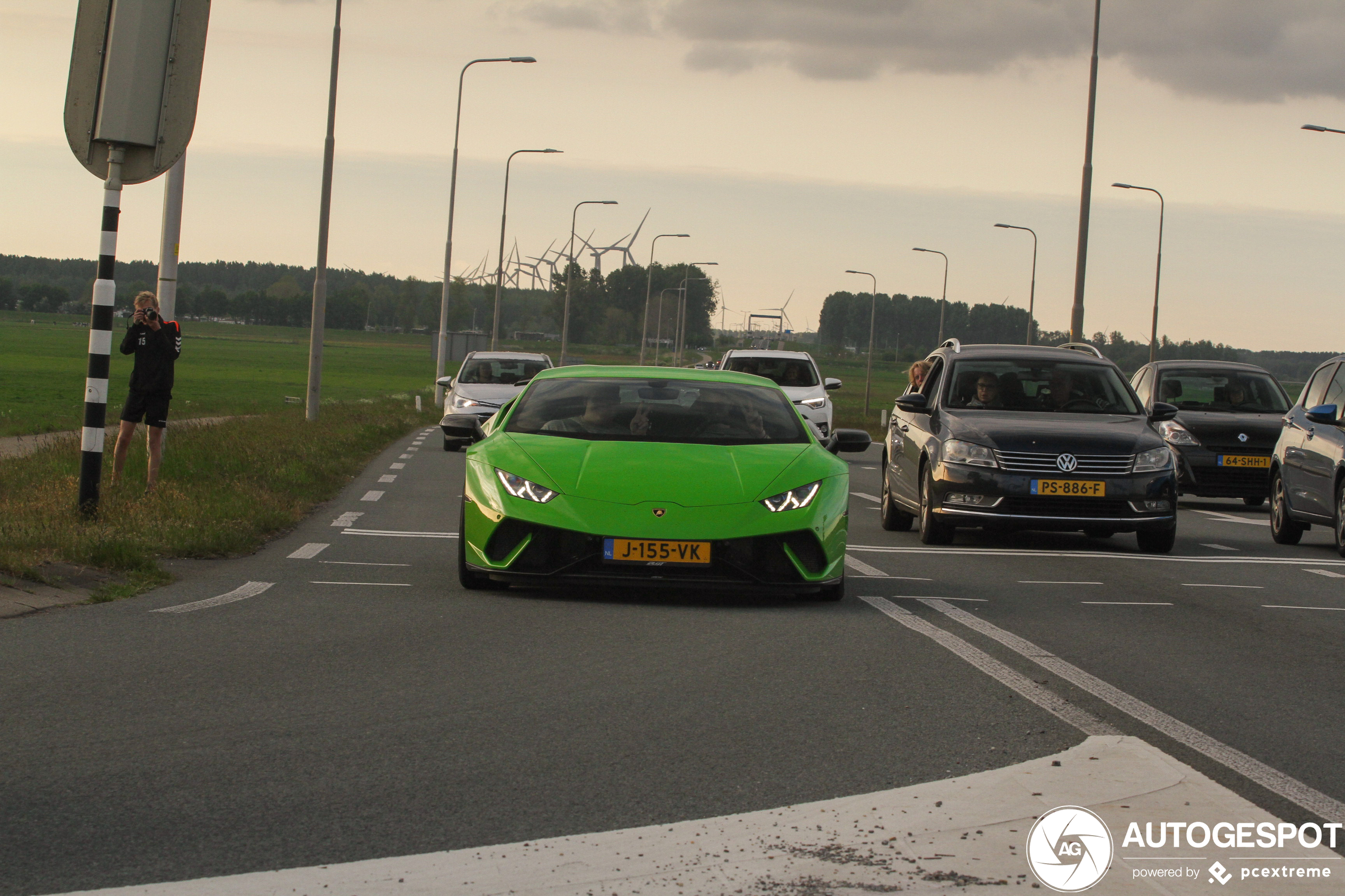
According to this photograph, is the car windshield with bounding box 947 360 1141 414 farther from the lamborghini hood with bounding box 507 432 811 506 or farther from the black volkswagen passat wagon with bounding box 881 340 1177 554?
the lamborghini hood with bounding box 507 432 811 506

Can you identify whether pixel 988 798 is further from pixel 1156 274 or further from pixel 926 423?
pixel 1156 274

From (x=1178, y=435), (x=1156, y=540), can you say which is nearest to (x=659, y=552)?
(x=1156, y=540)

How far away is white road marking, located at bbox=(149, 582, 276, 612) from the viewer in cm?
801

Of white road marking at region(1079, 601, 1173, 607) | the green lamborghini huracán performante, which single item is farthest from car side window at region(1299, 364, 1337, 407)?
the green lamborghini huracán performante

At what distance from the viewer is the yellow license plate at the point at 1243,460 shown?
18.7 meters

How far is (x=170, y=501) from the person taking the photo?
12094mm

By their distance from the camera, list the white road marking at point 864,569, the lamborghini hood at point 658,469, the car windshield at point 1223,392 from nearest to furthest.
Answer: the lamborghini hood at point 658,469 → the white road marking at point 864,569 → the car windshield at point 1223,392

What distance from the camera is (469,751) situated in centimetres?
509

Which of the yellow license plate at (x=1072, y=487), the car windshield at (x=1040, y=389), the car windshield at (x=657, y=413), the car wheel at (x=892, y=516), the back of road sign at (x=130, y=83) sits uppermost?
the back of road sign at (x=130, y=83)

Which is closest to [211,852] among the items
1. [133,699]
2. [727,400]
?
[133,699]

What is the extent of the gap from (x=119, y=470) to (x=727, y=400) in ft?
22.4

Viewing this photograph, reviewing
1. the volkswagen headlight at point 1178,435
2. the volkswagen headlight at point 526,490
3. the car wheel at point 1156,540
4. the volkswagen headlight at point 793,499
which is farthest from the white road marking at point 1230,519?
the volkswagen headlight at point 526,490

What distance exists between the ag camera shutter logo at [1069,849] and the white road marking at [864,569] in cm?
577

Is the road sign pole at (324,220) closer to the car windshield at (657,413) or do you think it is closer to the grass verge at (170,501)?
the grass verge at (170,501)
